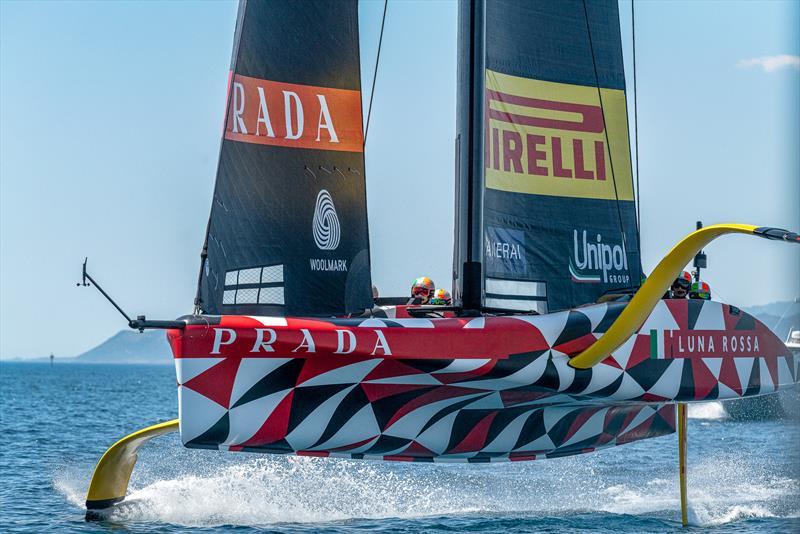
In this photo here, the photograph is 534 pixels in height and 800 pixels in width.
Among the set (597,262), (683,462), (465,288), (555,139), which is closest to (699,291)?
(597,262)

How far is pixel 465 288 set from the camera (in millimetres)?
8789

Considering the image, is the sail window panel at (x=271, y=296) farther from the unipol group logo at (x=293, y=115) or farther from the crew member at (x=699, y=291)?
the crew member at (x=699, y=291)

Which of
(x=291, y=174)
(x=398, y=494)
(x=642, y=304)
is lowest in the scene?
(x=398, y=494)

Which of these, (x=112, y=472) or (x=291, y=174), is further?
(x=112, y=472)

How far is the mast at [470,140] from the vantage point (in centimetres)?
894

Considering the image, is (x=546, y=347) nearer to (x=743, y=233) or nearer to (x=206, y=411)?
(x=743, y=233)

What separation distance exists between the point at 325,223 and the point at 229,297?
982 mm

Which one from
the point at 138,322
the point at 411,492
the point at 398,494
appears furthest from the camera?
the point at 411,492

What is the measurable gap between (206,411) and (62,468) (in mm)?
8123

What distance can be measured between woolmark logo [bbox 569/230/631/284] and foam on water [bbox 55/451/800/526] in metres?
2.45

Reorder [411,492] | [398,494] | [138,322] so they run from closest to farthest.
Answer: [138,322] → [398,494] → [411,492]

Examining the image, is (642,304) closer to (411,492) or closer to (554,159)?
(554,159)

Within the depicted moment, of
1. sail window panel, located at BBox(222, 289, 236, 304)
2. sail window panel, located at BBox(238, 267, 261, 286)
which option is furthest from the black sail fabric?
sail window panel, located at BBox(222, 289, 236, 304)

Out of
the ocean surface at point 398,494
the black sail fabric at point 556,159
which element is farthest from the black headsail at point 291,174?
the ocean surface at point 398,494
